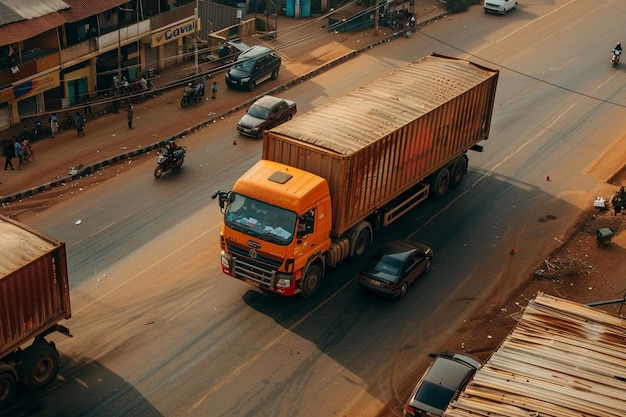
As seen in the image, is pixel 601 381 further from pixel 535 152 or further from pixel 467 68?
pixel 535 152

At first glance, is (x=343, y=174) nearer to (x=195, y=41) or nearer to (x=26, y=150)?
(x=26, y=150)

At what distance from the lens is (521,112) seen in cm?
4178

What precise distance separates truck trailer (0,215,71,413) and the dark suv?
22.0 m

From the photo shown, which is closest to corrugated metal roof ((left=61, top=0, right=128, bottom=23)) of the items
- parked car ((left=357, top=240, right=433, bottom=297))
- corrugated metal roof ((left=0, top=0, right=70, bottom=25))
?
corrugated metal roof ((left=0, top=0, right=70, bottom=25))

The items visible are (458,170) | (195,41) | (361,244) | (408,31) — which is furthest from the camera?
(408,31)

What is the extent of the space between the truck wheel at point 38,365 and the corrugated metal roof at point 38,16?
665 inches

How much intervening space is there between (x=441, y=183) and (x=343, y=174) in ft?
25.9

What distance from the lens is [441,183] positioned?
109ft

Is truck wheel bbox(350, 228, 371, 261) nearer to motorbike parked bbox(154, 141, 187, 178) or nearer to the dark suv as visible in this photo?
motorbike parked bbox(154, 141, 187, 178)

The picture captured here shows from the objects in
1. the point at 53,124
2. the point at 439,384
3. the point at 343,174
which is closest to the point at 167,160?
the point at 53,124

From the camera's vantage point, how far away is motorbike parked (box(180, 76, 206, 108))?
137 feet

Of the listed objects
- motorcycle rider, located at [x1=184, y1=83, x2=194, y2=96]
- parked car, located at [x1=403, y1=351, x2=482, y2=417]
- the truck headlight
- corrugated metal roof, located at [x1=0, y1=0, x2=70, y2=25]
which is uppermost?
corrugated metal roof, located at [x1=0, y1=0, x2=70, y2=25]

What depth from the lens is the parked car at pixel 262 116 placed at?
126ft

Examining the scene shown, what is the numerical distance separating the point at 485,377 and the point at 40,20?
26489mm
